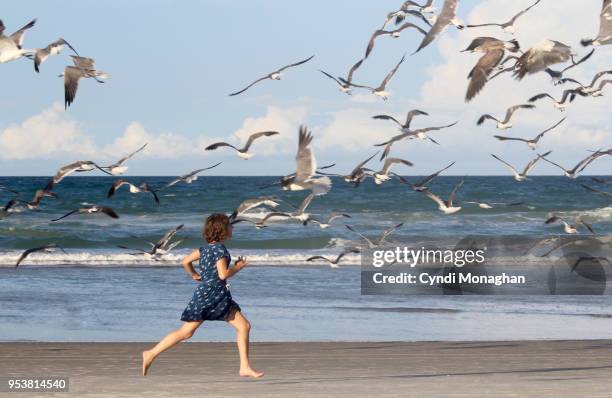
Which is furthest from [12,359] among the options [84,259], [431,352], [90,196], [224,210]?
[90,196]

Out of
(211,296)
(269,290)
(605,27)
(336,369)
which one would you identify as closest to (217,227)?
(211,296)

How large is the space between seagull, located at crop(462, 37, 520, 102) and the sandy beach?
16.3ft

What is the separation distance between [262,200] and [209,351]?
7.97 metres

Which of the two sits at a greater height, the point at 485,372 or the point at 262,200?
the point at 262,200

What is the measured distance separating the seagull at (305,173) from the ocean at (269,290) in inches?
69.7

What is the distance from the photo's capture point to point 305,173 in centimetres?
1780

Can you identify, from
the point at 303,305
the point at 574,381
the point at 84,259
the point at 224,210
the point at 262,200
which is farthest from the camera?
the point at 224,210

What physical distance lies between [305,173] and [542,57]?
12.3 feet

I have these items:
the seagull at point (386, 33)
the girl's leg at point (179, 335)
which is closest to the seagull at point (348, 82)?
the seagull at point (386, 33)

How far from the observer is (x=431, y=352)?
12492 mm

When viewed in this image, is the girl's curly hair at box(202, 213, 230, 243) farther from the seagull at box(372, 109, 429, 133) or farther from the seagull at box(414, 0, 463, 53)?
the seagull at box(372, 109, 429, 133)

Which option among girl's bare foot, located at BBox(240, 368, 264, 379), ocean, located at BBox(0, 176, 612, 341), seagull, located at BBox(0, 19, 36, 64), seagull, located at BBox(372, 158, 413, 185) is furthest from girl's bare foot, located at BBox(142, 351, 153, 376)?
seagull, located at BBox(372, 158, 413, 185)

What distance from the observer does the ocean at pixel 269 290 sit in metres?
15.3

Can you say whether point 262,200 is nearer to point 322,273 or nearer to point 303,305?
point 303,305
